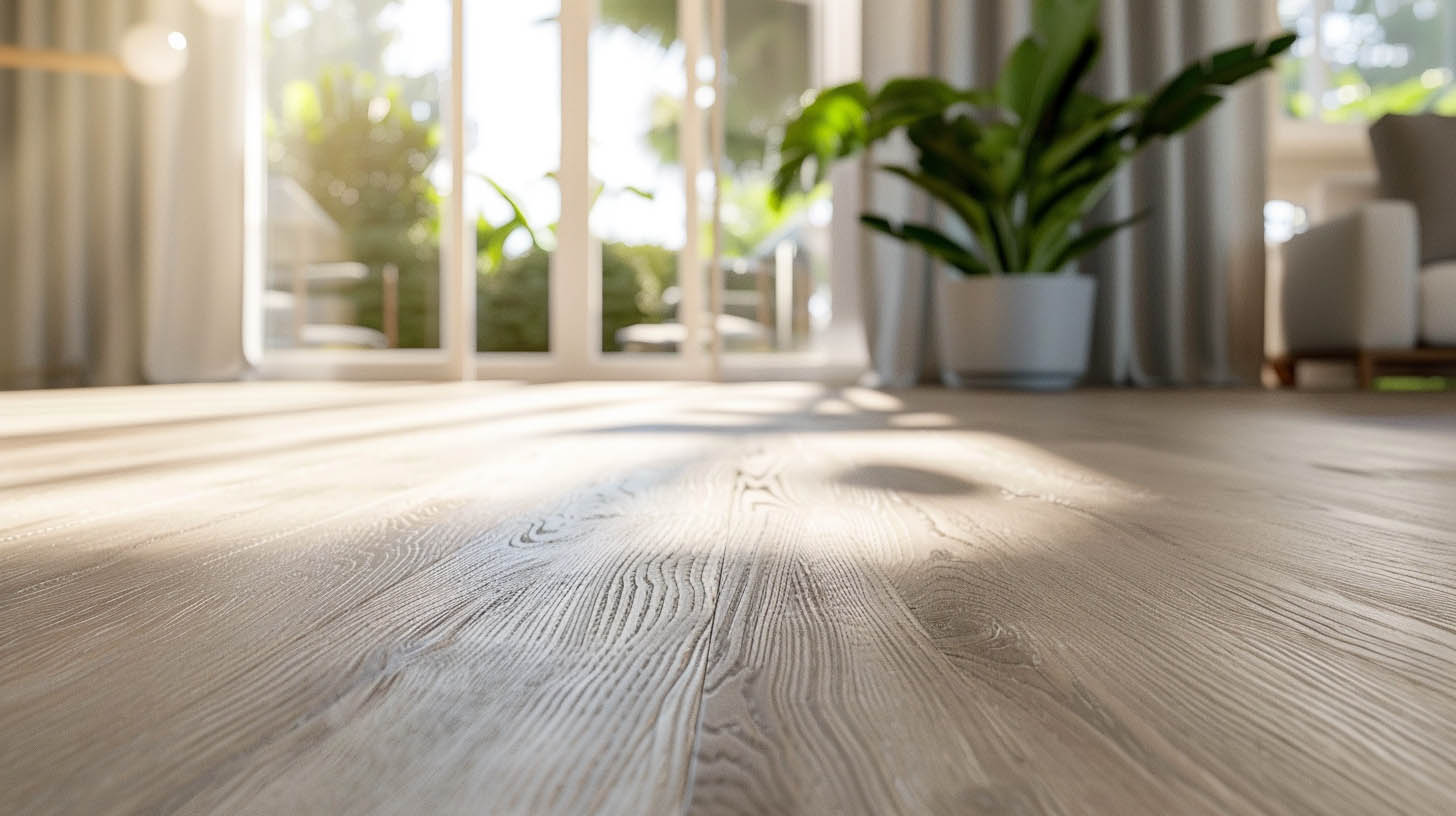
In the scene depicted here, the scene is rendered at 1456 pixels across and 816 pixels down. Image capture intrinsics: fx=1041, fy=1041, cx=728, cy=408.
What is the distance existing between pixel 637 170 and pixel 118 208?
63.3 inches

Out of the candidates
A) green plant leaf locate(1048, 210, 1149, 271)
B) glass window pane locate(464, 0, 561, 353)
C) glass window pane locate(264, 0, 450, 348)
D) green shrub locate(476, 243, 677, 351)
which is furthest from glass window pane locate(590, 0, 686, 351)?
green plant leaf locate(1048, 210, 1149, 271)

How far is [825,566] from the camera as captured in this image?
0.48 metres

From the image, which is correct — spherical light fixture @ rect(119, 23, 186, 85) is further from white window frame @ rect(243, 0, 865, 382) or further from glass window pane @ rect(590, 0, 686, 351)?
glass window pane @ rect(590, 0, 686, 351)

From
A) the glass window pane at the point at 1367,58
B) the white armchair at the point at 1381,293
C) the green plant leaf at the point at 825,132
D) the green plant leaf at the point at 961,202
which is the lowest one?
the white armchair at the point at 1381,293

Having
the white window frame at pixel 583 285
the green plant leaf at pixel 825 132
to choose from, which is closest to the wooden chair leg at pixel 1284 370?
the white window frame at pixel 583 285

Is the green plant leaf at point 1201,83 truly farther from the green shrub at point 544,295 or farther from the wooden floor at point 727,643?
the wooden floor at point 727,643

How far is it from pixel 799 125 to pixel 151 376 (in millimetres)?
2090

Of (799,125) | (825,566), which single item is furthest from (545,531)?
(799,125)

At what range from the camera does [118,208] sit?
3195 millimetres

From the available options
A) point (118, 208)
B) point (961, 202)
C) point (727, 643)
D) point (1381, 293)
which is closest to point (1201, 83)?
point (961, 202)

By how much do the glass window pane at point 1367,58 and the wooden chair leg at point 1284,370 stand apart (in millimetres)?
1083

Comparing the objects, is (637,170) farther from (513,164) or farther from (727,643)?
(727,643)

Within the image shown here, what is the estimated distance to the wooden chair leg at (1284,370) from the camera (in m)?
3.10

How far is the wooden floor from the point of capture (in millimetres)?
239
